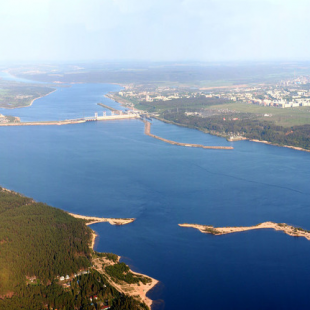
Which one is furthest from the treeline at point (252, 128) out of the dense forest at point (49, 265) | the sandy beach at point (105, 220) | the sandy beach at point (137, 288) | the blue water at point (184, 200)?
the sandy beach at point (137, 288)

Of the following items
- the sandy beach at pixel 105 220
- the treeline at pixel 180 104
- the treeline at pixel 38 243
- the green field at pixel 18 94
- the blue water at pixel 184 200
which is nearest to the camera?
the blue water at pixel 184 200

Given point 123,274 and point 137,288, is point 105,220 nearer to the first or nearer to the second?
point 123,274

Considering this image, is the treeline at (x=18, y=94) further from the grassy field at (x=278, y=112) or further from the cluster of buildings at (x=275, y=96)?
the cluster of buildings at (x=275, y=96)

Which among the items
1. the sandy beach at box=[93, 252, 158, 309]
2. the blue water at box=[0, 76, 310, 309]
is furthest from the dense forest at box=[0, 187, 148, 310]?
the blue water at box=[0, 76, 310, 309]

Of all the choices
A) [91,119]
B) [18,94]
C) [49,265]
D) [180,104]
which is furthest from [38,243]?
[18,94]

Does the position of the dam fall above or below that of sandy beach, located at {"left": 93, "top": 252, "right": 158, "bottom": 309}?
above

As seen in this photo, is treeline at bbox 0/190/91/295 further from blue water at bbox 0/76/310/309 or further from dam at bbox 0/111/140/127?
dam at bbox 0/111/140/127

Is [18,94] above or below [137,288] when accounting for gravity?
above
